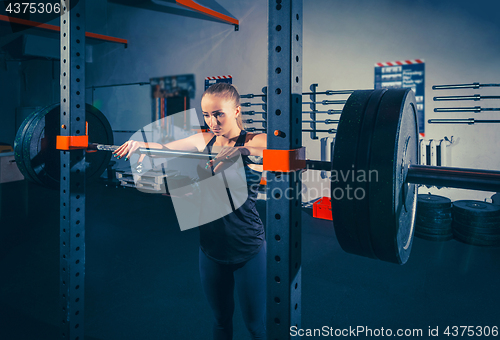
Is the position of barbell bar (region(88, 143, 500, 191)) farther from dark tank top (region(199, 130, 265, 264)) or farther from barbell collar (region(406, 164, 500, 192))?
dark tank top (region(199, 130, 265, 264))

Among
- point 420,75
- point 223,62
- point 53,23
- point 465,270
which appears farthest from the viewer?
point 53,23

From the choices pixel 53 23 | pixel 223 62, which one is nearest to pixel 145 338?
pixel 223 62

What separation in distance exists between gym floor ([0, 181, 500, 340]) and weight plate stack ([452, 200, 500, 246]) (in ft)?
0.35

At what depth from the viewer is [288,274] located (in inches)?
27.5

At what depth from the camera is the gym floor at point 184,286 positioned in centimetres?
182

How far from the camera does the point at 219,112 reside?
3.96 ft

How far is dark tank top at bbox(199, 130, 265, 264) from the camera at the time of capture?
1147 millimetres

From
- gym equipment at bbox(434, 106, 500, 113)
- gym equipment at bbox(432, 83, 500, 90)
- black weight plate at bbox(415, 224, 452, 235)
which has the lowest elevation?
black weight plate at bbox(415, 224, 452, 235)

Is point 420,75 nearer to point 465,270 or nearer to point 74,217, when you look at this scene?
point 465,270

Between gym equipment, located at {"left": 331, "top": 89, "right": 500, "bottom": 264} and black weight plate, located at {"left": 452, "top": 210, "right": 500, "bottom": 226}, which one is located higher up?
gym equipment, located at {"left": 331, "top": 89, "right": 500, "bottom": 264}

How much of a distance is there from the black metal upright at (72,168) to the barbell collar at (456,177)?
1.19m

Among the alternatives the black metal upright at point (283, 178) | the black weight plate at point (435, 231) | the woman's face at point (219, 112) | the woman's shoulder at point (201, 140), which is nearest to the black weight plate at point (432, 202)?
the black weight plate at point (435, 231)

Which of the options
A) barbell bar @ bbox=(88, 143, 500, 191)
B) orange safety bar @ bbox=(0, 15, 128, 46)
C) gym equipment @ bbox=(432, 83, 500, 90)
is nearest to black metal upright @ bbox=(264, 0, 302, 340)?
barbell bar @ bbox=(88, 143, 500, 191)

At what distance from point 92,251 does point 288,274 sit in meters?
2.68
